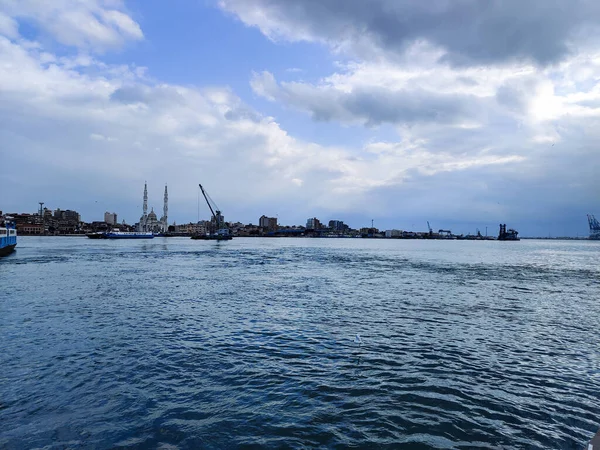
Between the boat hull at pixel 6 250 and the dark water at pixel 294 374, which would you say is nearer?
the dark water at pixel 294 374

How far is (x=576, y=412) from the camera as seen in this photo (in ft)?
33.4

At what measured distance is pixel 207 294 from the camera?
30.3 m

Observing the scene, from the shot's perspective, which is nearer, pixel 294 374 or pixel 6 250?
pixel 294 374

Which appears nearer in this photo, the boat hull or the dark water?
the dark water

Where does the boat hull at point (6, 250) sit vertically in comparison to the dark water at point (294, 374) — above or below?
above

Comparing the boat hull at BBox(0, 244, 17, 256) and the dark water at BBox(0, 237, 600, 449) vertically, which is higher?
the boat hull at BBox(0, 244, 17, 256)

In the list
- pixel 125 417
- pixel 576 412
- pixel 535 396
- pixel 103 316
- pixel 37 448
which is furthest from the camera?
pixel 103 316

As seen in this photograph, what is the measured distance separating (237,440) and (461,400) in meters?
6.88

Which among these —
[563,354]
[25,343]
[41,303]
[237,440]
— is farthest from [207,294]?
[563,354]

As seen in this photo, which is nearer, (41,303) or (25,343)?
(25,343)

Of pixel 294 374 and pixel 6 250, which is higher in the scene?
pixel 6 250

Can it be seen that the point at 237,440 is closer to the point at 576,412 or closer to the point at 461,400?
the point at 461,400

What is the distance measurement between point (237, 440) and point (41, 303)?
23.8 meters

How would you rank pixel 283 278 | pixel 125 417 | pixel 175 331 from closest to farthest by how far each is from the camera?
pixel 125 417 → pixel 175 331 → pixel 283 278
